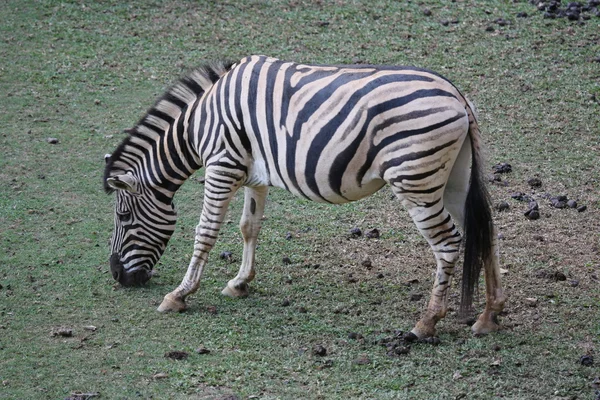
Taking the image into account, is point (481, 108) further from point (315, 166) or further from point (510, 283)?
point (315, 166)

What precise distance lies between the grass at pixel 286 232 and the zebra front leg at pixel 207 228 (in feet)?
0.64

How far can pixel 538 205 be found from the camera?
30.9 ft

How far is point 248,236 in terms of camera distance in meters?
7.87

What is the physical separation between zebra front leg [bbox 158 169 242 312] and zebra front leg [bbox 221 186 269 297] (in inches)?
16.4

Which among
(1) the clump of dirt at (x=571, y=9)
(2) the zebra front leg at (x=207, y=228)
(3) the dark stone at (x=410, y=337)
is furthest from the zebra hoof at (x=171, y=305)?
(1) the clump of dirt at (x=571, y=9)

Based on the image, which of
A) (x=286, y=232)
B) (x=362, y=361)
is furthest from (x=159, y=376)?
(x=286, y=232)

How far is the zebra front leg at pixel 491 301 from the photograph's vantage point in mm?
6926

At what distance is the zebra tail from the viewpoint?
21.8 feet

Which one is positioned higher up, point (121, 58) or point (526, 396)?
point (121, 58)

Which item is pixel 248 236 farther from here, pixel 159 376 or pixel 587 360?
pixel 587 360

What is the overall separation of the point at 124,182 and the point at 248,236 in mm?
1259

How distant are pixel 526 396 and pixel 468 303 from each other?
984mm

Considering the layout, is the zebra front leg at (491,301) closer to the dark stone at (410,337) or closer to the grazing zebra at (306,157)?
the grazing zebra at (306,157)

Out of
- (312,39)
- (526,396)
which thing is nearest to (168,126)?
(526,396)
